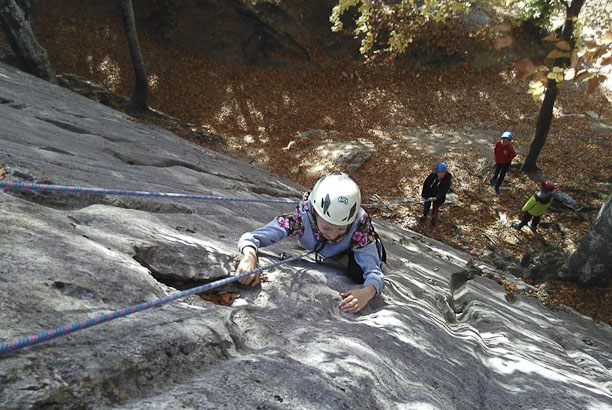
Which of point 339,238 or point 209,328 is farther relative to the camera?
point 339,238

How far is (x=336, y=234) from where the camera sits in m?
3.67

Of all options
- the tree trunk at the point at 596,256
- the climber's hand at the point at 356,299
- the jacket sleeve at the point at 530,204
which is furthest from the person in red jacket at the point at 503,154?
the climber's hand at the point at 356,299

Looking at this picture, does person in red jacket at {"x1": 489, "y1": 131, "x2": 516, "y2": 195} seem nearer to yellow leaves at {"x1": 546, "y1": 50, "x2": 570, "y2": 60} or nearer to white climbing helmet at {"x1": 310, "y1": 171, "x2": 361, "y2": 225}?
yellow leaves at {"x1": 546, "y1": 50, "x2": 570, "y2": 60}

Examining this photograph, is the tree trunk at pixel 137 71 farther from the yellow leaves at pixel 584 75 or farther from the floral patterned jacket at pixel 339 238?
the yellow leaves at pixel 584 75

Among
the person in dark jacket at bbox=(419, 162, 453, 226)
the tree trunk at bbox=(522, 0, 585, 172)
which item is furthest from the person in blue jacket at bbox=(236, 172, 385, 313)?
the tree trunk at bbox=(522, 0, 585, 172)

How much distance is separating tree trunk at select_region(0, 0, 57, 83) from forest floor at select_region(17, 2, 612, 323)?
5.47 meters

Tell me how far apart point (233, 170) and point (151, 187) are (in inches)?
169

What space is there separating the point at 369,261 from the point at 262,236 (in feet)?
3.61

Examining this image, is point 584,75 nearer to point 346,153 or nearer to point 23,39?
point 346,153

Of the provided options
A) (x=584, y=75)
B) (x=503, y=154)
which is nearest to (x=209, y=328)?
(x=584, y=75)

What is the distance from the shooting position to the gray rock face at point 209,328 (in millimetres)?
1772

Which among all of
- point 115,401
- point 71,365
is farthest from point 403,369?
point 71,365

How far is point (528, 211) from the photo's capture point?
1099 cm

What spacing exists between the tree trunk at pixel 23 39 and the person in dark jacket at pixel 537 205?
1600 centimetres
